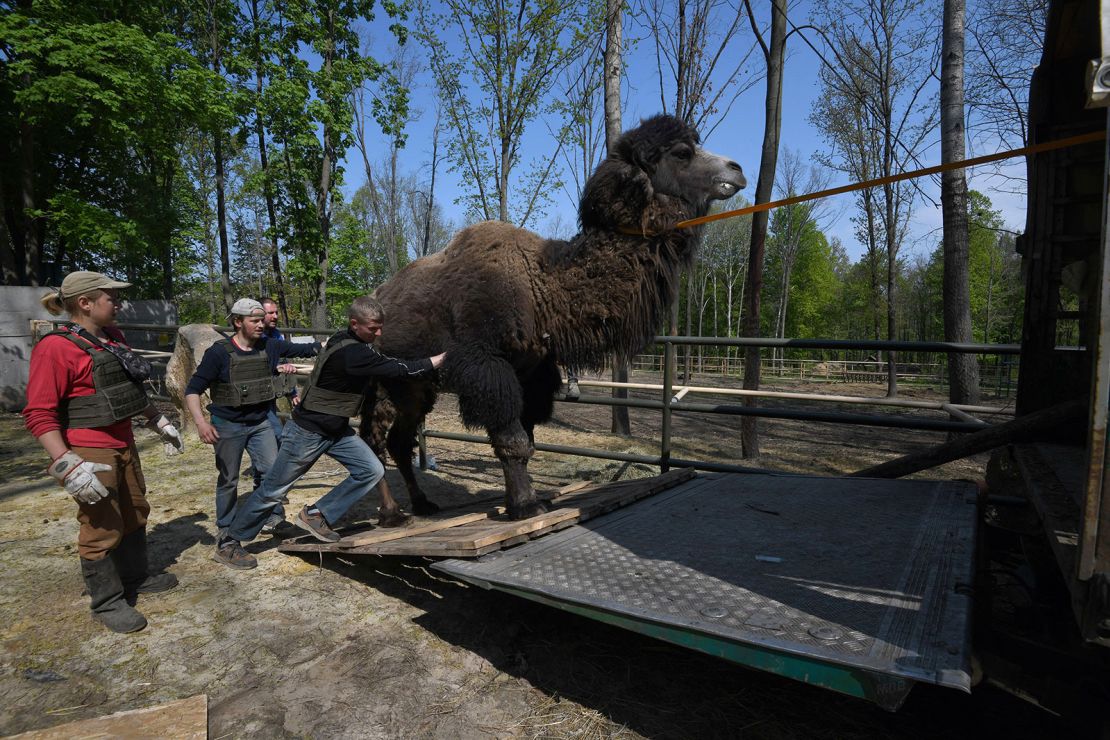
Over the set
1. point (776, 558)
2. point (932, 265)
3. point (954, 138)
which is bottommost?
point (776, 558)

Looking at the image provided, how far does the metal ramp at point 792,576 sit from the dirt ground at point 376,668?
0.51 m

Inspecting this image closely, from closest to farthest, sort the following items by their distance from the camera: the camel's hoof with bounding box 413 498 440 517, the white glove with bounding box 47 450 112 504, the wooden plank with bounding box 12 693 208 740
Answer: the wooden plank with bounding box 12 693 208 740
the white glove with bounding box 47 450 112 504
the camel's hoof with bounding box 413 498 440 517

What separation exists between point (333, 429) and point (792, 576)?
2.97 metres

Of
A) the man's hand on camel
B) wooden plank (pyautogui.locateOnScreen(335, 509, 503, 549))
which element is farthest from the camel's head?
the man's hand on camel

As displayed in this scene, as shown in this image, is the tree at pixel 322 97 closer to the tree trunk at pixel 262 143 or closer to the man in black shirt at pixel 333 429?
the tree trunk at pixel 262 143

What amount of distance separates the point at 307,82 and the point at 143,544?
58.4 feet

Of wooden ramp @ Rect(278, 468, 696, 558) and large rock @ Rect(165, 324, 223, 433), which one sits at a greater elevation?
large rock @ Rect(165, 324, 223, 433)

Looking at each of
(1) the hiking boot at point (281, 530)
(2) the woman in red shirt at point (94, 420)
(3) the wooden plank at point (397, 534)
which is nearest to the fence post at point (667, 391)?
(3) the wooden plank at point (397, 534)

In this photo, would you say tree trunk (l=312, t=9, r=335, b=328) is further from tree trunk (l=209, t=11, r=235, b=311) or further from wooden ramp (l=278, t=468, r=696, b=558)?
wooden ramp (l=278, t=468, r=696, b=558)

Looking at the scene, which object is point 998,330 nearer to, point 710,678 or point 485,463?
point 485,463

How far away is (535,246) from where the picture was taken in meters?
4.04

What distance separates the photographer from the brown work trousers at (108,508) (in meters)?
3.17

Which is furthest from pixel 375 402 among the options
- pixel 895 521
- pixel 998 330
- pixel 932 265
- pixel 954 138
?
pixel 932 265

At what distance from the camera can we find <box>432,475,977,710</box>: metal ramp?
1739 millimetres
